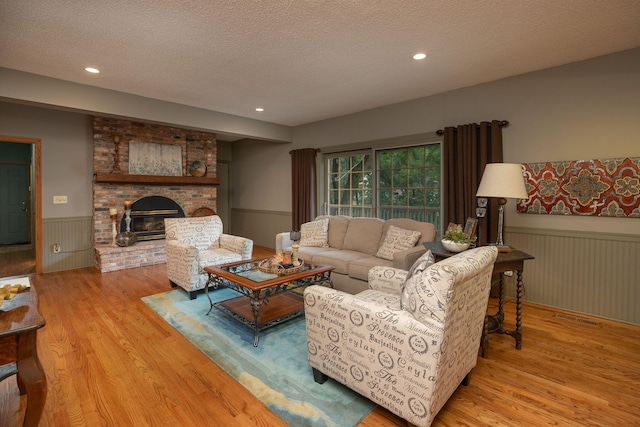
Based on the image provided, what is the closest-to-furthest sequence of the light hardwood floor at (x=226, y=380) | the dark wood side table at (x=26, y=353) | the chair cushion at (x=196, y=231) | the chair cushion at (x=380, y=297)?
the dark wood side table at (x=26, y=353) < the light hardwood floor at (x=226, y=380) < the chair cushion at (x=380, y=297) < the chair cushion at (x=196, y=231)

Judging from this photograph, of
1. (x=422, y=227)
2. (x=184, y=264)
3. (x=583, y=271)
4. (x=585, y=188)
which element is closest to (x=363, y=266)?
(x=422, y=227)

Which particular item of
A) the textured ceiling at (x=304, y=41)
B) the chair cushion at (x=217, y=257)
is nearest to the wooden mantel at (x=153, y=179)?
the textured ceiling at (x=304, y=41)

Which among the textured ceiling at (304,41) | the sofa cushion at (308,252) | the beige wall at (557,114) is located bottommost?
the sofa cushion at (308,252)

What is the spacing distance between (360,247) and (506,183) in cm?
191

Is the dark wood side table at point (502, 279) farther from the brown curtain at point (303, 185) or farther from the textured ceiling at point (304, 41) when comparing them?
the brown curtain at point (303, 185)

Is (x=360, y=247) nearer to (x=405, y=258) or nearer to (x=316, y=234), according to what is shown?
(x=316, y=234)

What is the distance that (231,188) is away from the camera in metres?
7.90

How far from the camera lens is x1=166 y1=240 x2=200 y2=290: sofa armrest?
3.53m

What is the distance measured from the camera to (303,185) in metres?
5.81

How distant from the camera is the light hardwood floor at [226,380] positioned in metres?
1.73

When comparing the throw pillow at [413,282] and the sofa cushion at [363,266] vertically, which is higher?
the throw pillow at [413,282]

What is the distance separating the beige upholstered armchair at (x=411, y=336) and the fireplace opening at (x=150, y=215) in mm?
4722

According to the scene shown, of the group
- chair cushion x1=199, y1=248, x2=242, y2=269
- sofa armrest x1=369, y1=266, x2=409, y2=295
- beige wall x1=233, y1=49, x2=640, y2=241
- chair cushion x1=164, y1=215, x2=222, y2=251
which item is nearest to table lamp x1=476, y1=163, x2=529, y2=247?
sofa armrest x1=369, y1=266, x2=409, y2=295

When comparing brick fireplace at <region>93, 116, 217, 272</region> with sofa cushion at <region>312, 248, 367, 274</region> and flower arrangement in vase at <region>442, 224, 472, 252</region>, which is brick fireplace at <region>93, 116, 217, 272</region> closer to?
sofa cushion at <region>312, 248, 367, 274</region>
